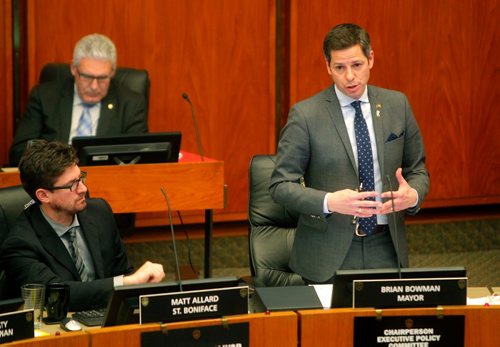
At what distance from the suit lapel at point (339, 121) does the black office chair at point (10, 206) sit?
124cm

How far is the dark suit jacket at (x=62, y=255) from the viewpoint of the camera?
3713 millimetres

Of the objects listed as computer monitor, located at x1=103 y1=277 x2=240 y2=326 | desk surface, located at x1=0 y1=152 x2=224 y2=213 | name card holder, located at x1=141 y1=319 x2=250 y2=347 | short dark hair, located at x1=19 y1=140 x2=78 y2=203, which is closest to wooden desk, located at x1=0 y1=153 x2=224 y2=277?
desk surface, located at x1=0 y1=152 x2=224 y2=213

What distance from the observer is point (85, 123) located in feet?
19.3

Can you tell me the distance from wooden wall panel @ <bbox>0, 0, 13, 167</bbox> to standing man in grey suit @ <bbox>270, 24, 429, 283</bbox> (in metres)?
2.70

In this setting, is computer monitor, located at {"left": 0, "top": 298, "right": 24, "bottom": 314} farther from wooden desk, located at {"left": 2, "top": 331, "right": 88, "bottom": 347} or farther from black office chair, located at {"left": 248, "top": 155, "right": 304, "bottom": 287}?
black office chair, located at {"left": 248, "top": 155, "right": 304, "bottom": 287}

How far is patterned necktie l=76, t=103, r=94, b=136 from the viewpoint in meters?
5.88

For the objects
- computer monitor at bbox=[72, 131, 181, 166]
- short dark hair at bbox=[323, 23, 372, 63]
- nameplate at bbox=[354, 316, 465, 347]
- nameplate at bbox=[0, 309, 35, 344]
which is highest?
short dark hair at bbox=[323, 23, 372, 63]

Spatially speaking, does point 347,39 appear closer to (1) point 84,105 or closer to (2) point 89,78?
(2) point 89,78

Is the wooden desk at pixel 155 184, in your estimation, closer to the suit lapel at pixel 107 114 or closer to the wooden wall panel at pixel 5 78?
the suit lapel at pixel 107 114

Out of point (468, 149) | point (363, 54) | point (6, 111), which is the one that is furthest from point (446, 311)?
point (468, 149)

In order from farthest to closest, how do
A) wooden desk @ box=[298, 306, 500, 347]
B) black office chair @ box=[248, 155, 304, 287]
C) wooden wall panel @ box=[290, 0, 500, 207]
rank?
wooden wall panel @ box=[290, 0, 500, 207], black office chair @ box=[248, 155, 304, 287], wooden desk @ box=[298, 306, 500, 347]

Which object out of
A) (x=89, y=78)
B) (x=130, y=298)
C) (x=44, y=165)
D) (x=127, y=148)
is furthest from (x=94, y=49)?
(x=130, y=298)

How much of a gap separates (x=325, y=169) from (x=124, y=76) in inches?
92.5

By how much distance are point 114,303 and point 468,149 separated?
4796mm
